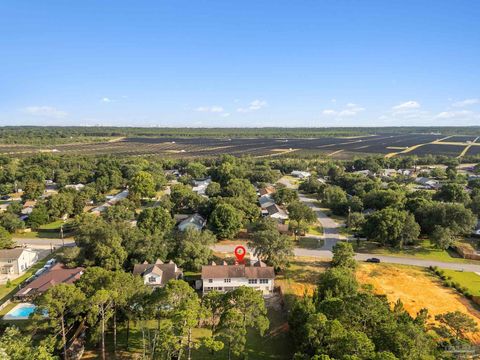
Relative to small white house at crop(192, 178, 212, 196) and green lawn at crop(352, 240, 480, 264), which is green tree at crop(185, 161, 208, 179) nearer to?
small white house at crop(192, 178, 212, 196)

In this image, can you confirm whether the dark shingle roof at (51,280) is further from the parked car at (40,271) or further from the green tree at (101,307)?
the green tree at (101,307)

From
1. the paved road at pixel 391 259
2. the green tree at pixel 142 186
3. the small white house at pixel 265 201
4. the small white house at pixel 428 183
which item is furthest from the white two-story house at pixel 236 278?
the small white house at pixel 428 183

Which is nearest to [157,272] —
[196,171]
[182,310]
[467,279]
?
[182,310]

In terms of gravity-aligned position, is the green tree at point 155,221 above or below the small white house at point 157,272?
above

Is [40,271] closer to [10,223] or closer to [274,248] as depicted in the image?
[10,223]

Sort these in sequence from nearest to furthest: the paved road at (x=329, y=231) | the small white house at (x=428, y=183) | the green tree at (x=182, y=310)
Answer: the green tree at (x=182, y=310)
the paved road at (x=329, y=231)
the small white house at (x=428, y=183)

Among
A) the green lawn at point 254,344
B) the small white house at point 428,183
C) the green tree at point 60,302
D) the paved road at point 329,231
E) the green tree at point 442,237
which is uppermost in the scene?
the green tree at point 60,302
